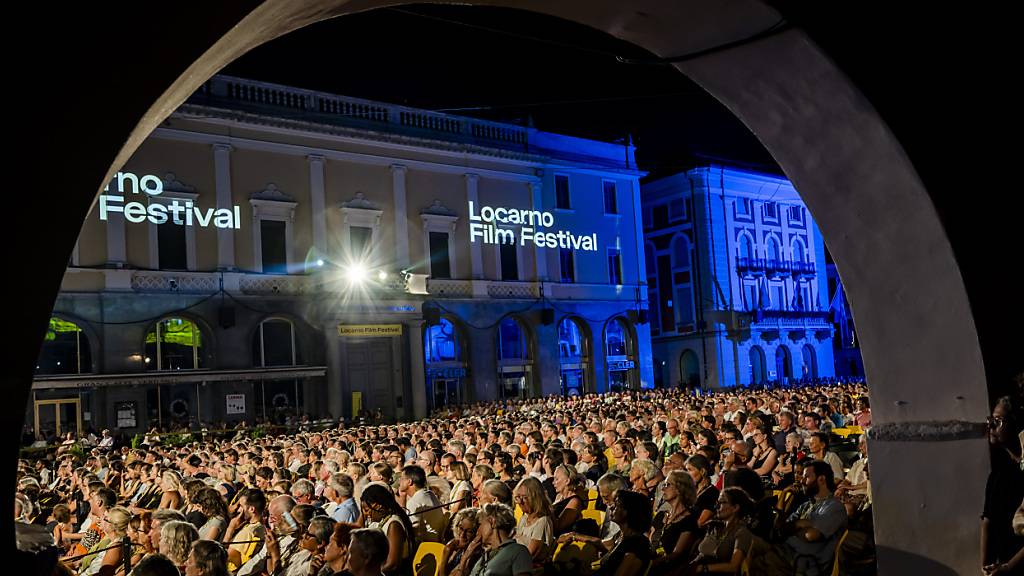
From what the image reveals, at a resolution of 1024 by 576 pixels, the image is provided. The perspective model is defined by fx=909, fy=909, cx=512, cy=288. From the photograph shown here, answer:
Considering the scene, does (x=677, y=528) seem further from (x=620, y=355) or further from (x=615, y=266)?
(x=615, y=266)

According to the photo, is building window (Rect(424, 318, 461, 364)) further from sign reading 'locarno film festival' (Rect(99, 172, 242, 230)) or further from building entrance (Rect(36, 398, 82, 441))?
building entrance (Rect(36, 398, 82, 441))

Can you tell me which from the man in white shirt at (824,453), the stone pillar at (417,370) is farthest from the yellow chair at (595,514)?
the stone pillar at (417,370)

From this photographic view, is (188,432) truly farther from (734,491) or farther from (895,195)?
(895,195)

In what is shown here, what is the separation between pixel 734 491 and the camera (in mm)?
6629

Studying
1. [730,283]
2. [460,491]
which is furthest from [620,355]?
[460,491]

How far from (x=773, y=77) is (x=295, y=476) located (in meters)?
11.2

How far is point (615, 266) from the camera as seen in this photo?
42.0m

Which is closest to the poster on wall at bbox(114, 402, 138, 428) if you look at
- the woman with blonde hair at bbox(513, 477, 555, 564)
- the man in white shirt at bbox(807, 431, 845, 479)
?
the man in white shirt at bbox(807, 431, 845, 479)

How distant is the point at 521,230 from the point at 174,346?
1510 centimetres

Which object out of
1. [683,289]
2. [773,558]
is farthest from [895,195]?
[683,289]

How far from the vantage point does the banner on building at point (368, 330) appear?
108ft

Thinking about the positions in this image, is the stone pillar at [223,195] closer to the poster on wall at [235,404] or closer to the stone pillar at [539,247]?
the poster on wall at [235,404]

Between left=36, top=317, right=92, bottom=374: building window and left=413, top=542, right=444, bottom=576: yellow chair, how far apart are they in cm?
2362

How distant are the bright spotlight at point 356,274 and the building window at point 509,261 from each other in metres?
6.78
